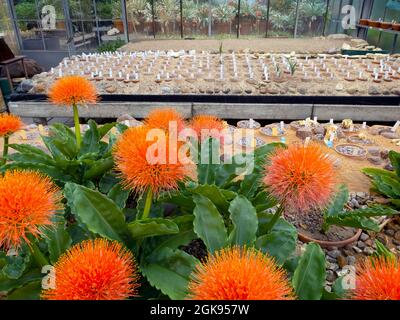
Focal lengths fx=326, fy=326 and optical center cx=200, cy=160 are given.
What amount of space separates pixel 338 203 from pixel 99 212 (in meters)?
1.42

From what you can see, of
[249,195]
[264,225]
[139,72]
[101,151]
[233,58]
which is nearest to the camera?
[264,225]

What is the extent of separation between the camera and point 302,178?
1.04 meters

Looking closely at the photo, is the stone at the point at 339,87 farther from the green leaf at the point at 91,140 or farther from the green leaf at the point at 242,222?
the green leaf at the point at 242,222

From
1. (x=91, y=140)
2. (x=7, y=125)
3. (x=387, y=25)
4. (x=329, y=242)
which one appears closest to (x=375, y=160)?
(x=329, y=242)

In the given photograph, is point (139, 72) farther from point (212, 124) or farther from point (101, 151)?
point (212, 124)

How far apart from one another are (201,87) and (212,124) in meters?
4.01

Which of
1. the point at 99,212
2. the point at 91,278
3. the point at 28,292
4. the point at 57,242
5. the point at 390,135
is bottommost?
the point at 390,135

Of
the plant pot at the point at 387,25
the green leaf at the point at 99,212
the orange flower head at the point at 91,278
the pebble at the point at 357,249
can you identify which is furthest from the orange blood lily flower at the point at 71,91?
the plant pot at the point at 387,25

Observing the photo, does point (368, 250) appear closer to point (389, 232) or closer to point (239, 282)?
point (389, 232)

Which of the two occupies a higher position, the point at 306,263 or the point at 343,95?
the point at 306,263

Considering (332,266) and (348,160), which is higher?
(332,266)

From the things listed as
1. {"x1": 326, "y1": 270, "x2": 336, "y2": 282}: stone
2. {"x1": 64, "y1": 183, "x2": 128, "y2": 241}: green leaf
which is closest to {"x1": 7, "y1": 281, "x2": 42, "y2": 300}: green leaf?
{"x1": 64, "y1": 183, "x2": 128, "y2": 241}: green leaf

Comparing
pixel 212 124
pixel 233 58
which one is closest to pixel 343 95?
pixel 233 58

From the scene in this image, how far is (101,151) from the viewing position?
6.91 feet
